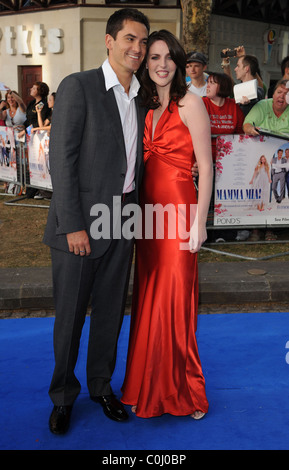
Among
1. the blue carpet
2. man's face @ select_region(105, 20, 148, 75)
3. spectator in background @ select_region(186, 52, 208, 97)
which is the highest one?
spectator in background @ select_region(186, 52, 208, 97)

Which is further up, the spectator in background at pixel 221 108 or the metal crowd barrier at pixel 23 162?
the spectator in background at pixel 221 108

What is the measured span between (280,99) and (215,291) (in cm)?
272

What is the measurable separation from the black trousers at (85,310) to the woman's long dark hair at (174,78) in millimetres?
775

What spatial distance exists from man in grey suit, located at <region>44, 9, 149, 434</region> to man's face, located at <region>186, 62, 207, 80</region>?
171 inches

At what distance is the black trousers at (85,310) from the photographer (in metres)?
2.91

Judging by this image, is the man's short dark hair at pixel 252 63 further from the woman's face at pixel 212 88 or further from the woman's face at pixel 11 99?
the woman's face at pixel 11 99

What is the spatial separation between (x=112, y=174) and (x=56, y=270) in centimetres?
61

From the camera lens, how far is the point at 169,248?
299 cm

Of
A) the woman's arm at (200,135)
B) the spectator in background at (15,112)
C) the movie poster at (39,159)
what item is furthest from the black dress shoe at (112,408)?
the spectator in background at (15,112)

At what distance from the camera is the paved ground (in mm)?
4781

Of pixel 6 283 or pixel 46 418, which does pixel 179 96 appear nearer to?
pixel 46 418

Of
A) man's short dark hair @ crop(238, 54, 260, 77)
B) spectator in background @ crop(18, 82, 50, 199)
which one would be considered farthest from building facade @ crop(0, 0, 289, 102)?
man's short dark hair @ crop(238, 54, 260, 77)

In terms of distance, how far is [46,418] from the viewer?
308 cm

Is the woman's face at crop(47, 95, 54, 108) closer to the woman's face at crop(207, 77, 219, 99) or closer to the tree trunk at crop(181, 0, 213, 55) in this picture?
the tree trunk at crop(181, 0, 213, 55)
